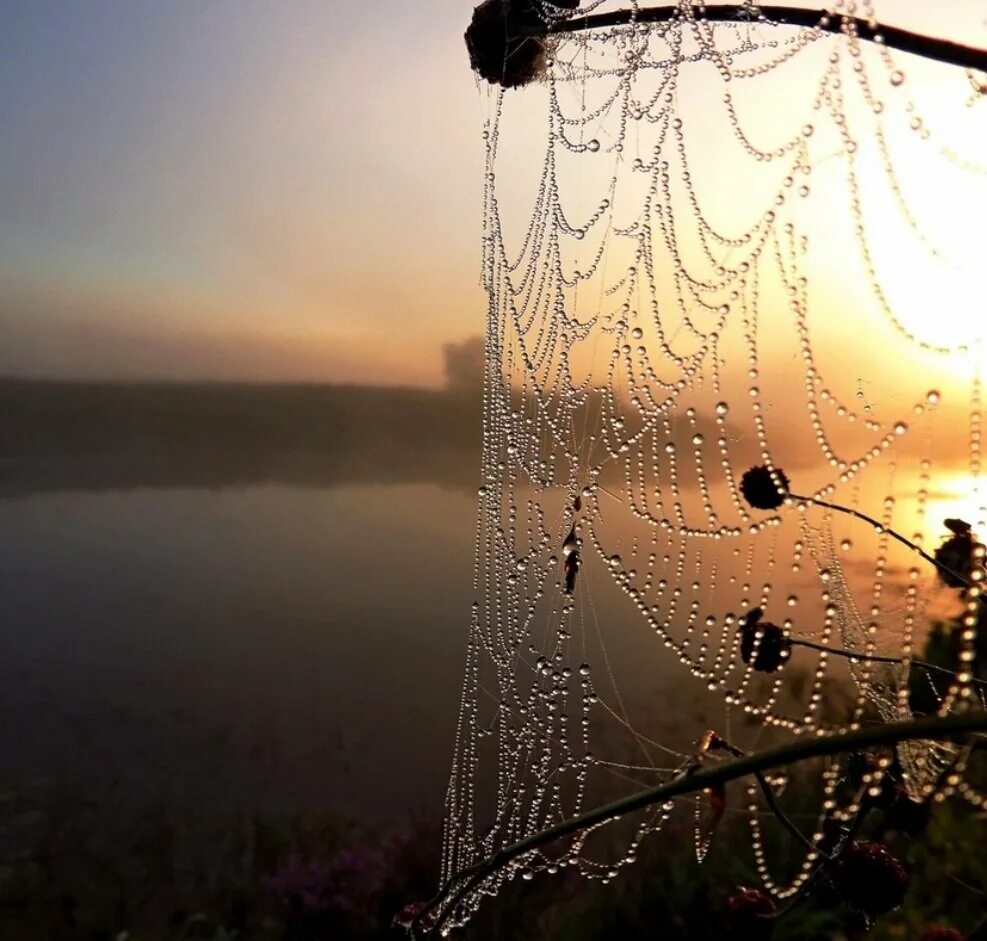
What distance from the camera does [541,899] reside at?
88.8 inches

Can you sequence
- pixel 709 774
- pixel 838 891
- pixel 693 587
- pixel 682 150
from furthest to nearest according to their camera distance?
pixel 693 587
pixel 682 150
pixel 838 891
pixel 709 774

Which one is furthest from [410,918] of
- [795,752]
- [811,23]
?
[811,23]

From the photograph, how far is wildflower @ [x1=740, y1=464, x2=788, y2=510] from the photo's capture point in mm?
595

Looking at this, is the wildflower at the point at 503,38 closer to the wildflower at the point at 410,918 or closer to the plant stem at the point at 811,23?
the plant stem at the point at 811,23

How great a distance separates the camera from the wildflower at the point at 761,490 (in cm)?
60

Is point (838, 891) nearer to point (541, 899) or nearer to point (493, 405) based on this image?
point (493, 405)

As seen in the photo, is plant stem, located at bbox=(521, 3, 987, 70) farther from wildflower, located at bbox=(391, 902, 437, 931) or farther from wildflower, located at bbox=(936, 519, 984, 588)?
wildflower, located at bbox=(391, 902, 437, 931)

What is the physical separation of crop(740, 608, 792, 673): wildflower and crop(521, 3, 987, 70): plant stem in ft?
0.99

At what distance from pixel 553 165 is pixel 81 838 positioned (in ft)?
6.16

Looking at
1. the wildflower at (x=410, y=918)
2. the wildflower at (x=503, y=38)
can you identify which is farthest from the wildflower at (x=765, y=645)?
the wildflower at (x=503, y=38)

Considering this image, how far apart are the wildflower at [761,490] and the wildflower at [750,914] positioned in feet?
0.68

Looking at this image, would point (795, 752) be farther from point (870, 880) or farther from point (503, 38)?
point (503, 38)

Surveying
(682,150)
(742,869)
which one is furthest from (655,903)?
Result: (682,150)

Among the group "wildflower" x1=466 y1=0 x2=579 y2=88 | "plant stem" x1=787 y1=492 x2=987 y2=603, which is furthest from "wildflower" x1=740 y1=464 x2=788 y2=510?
"wildflower" x1=466 y1=0 x2=579 y2=88
